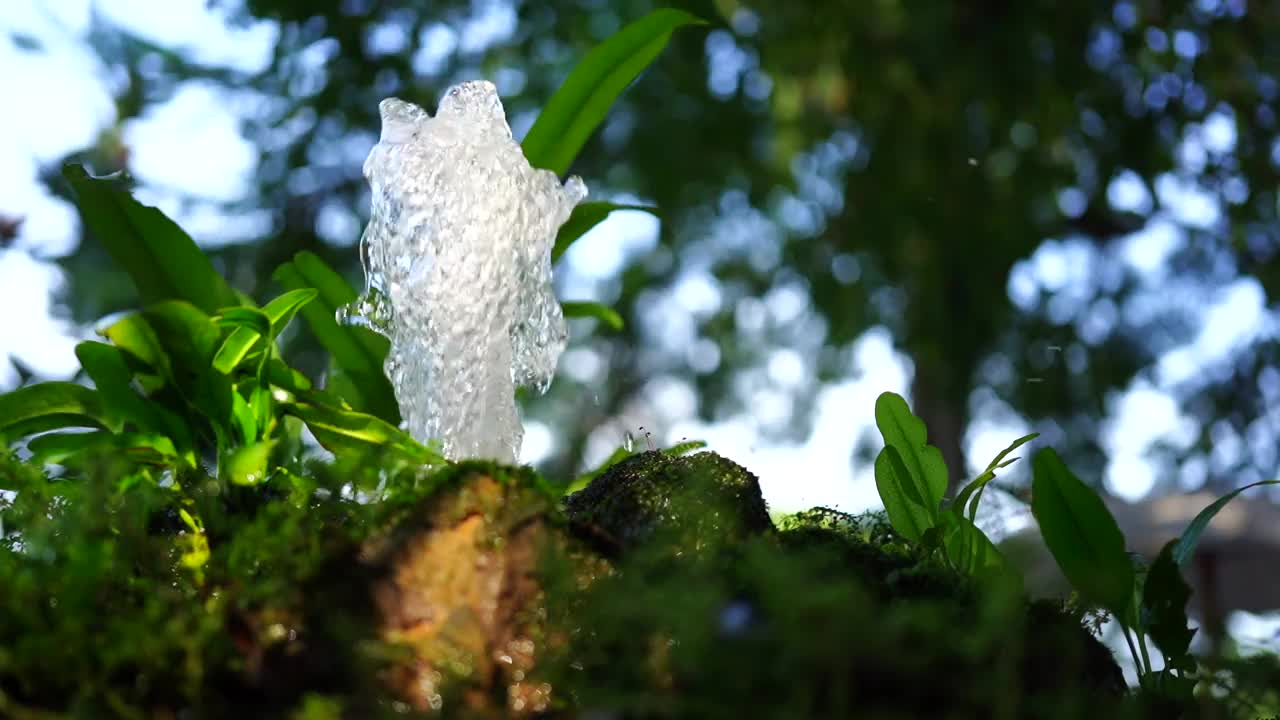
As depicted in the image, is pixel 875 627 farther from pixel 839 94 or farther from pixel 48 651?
pixel 839 94

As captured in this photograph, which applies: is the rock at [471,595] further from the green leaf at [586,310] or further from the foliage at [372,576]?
the green leaf at [586,310]

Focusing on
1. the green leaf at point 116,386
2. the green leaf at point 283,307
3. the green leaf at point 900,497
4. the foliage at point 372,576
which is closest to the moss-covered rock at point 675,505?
the foliage at point 372,576

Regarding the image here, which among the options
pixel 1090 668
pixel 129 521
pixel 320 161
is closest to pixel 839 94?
pixel 320 161

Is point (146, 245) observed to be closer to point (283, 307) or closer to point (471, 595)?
point (283, 307)

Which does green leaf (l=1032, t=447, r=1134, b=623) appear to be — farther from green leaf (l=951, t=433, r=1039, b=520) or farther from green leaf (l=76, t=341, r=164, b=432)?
green leaf (l=76, t=341, r=164, b=432)

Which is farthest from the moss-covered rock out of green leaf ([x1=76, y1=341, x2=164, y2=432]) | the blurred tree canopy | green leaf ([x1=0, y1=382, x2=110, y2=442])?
the blurred tree canopy
